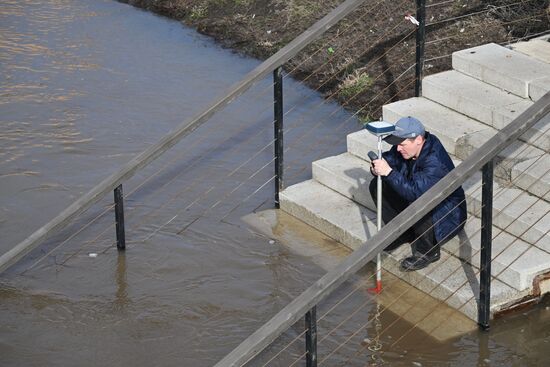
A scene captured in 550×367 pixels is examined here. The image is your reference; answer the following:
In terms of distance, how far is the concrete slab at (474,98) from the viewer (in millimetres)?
9758

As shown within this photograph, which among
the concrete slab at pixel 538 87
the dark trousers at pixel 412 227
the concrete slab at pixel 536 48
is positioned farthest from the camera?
the concrete slab at pixel 536 48

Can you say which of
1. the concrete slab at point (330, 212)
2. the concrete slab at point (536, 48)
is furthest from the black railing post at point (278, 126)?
the concrete slab at point (536, 48)

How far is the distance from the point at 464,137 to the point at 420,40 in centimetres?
104

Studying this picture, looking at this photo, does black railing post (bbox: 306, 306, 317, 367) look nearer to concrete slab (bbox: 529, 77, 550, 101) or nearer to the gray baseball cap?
the gray baseball cap

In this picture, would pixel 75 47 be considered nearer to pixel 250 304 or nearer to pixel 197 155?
pixel 197 155

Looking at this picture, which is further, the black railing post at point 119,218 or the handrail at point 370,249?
the black railing post at point 119,218

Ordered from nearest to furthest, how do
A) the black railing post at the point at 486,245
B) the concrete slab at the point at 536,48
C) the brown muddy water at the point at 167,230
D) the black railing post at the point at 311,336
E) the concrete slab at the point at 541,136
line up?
the black railing post at the point at 311,336
the black railing post at the point at 486,245
the brown muddy water at the point at 167,230
the concrete slab at the point at 541,136
the concrete slab at the point at 536,48

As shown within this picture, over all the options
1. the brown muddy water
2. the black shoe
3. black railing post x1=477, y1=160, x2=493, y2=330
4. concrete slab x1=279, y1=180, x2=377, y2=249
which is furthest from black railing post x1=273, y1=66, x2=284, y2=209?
black railing post x1=477, y1=160, x2=493, y2=330

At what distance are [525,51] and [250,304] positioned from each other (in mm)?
3676

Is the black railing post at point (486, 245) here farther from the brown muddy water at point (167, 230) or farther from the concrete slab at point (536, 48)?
the concrete slab at point (536, 48)

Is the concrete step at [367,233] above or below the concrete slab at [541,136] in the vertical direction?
below

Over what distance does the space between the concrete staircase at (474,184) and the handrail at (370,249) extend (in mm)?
1153

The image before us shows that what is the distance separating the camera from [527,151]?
9312mm

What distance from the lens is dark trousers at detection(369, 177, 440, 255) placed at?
8617mm
